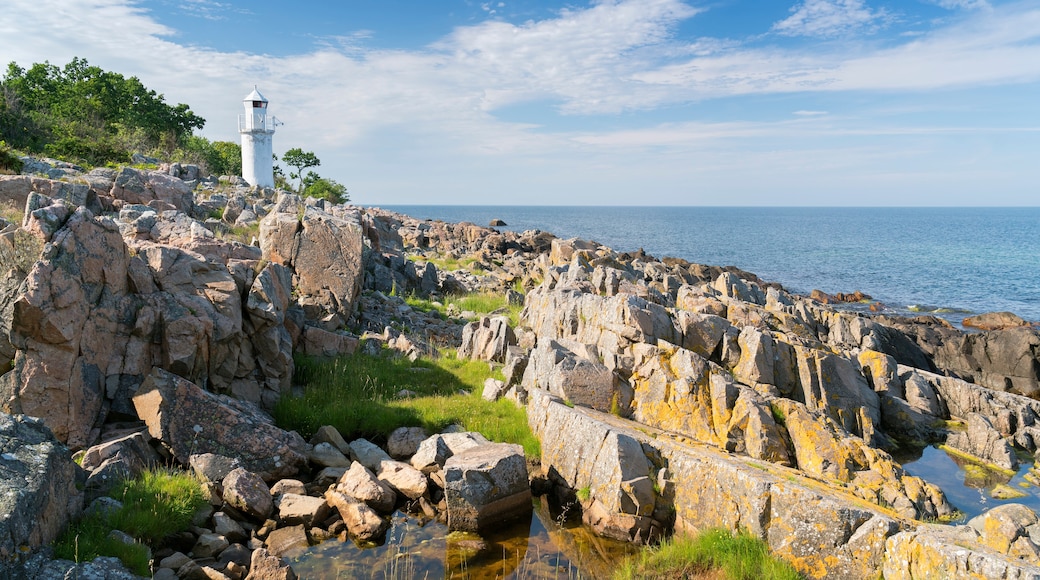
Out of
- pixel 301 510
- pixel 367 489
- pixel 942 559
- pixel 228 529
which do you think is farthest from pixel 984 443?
pixel 228 529

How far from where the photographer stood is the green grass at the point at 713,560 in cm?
804

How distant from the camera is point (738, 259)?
85250mm

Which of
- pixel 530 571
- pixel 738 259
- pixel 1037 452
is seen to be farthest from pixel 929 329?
pixel 738 259

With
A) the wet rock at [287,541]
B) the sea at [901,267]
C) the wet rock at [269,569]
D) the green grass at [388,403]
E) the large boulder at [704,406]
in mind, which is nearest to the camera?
the wet rock at [269,569]

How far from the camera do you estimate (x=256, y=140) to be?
5497 cm

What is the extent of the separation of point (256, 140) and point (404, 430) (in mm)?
49652

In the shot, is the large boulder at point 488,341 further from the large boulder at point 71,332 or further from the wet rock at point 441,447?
the large boulder at point 71,332

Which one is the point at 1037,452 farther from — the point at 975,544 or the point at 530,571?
the point at 530,571

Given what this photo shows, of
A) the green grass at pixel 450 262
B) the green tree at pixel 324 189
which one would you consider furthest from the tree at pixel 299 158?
the green grass at pixel 450 262

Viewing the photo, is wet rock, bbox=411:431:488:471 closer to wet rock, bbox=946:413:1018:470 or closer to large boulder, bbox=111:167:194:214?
wet rock, bbox=946:413:1018:470

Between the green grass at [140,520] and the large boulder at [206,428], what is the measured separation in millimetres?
904

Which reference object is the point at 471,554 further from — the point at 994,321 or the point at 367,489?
the point at 994,321

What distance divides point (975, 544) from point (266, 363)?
13.3 m

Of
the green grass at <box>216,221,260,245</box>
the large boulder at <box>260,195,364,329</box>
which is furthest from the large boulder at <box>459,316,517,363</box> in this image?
the green grass at <box>216,221,260,245</box>
